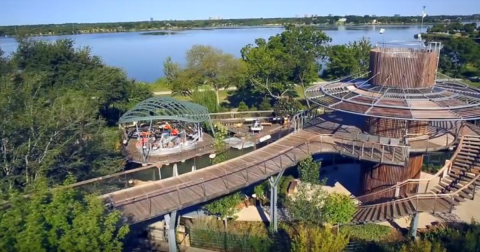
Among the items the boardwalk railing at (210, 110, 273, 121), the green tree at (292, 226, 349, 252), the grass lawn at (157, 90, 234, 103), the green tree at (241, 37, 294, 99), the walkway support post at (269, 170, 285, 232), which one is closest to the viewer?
the green tree at (292, 226, 349, 252)

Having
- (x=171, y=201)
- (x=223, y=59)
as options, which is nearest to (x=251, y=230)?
(x=171, y=201)

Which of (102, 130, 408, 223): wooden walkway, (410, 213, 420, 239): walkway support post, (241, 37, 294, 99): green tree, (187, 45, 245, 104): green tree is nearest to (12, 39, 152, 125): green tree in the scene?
(187, 45, 245, 104): green tree

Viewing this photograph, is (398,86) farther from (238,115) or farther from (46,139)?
(46,139)

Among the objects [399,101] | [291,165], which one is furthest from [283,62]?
[291,165]

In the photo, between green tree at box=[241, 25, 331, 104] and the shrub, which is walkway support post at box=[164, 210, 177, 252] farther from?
green tree at box=[241, 25, 331, 104]

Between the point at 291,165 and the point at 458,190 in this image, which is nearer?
the point at 458,190

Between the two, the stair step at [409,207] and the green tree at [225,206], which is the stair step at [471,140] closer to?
the stair step at [409,207]
